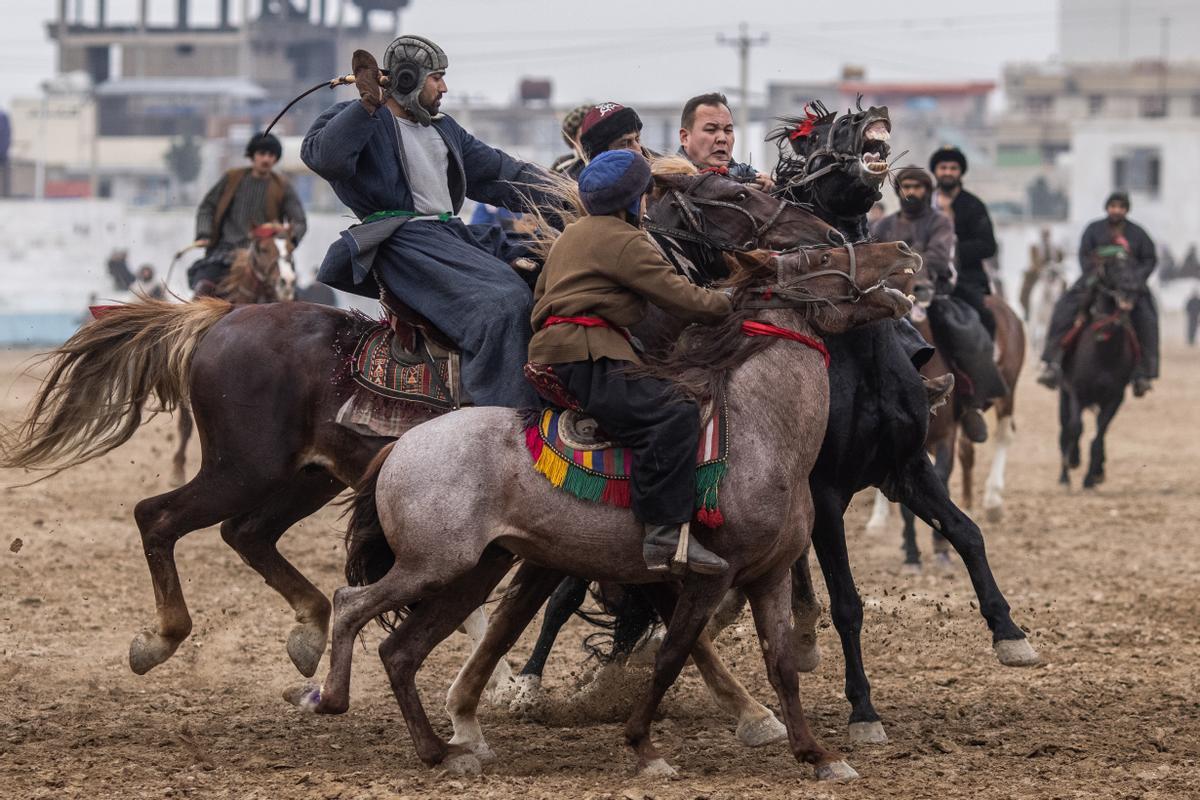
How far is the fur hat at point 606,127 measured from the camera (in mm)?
6938

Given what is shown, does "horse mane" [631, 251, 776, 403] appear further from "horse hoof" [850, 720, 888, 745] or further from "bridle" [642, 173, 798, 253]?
"horse hoof" [850, 720, 888, 745]

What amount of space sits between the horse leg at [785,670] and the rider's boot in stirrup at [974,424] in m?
5.39

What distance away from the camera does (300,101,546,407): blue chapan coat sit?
6.35 metres

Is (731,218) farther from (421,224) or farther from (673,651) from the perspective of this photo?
(673,651)

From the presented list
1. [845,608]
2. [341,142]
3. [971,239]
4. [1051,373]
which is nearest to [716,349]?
[845,608]

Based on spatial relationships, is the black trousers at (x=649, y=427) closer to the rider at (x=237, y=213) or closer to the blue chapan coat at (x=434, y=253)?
the blue chapan coat at (x=434, y=253)

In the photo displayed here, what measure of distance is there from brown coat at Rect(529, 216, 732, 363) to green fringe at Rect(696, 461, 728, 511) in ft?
1.47

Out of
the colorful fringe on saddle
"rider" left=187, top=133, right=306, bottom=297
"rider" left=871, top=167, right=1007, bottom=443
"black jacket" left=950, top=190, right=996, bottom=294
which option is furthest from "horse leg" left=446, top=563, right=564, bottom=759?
"rider" left=187, top=133, right=306, bottom=297

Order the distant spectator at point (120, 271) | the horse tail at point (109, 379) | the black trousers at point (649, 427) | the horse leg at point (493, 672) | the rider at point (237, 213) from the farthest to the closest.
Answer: the distant spectator at point (120, 271), the rider at point (237, 213), the horse tail at point (109, 379), the horse leg at point (493, 672), the black trousers at point (649, 427)

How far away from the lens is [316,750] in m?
6.30

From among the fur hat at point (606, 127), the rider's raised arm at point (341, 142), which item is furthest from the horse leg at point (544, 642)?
the rider's raised arm at point (341, 142)

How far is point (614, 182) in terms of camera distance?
5633 millimetres

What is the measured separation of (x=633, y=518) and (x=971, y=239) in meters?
6.39

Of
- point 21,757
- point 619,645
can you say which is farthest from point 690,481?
point 21,757
